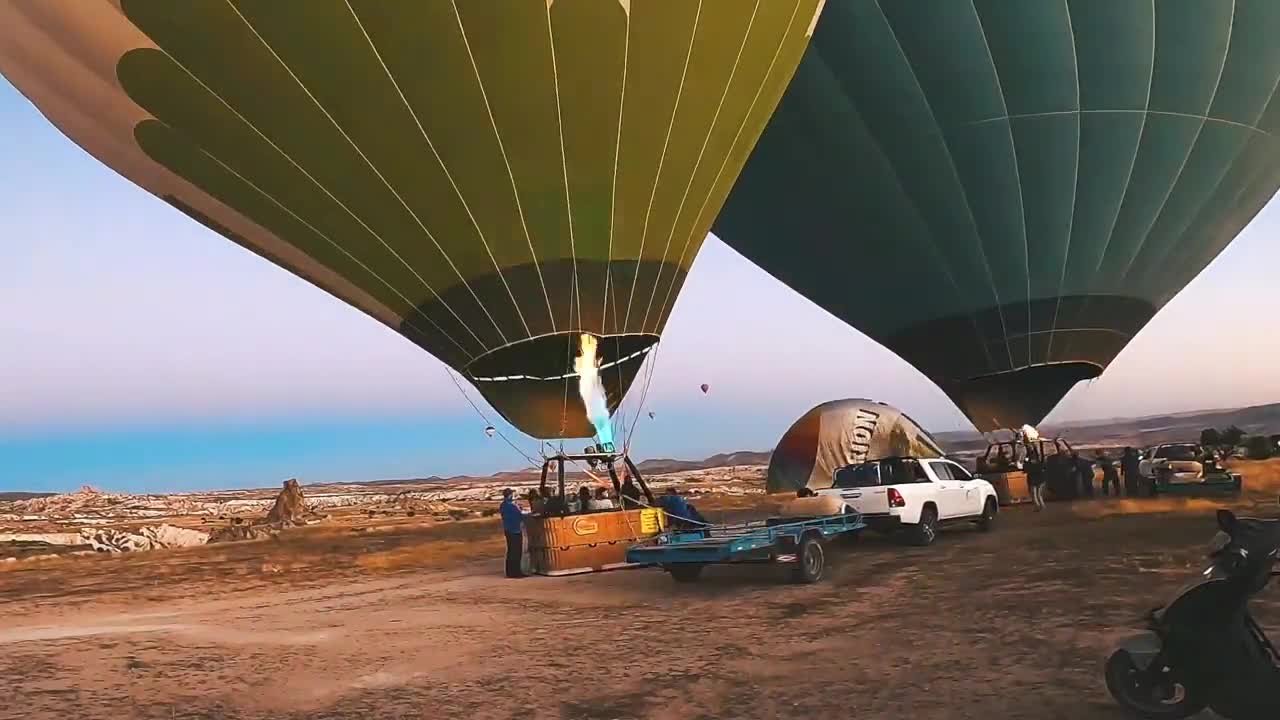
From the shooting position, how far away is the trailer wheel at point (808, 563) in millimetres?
11828

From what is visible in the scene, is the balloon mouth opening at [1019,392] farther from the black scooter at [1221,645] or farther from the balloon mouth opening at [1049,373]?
the black scooter at [1221,645]

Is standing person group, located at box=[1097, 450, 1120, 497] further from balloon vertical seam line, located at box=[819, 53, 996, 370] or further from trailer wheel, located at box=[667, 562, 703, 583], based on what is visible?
trailer wheel, located at box=[667, 562, 703, 583]

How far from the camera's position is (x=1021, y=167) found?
22438 mm

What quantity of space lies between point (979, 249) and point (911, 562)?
12.7 m

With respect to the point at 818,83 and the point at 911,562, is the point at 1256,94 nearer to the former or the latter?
the point at 818,83

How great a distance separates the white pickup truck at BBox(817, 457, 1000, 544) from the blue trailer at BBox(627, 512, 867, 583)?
2023 millimetres

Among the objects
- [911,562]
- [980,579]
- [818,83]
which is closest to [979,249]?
[818,83]

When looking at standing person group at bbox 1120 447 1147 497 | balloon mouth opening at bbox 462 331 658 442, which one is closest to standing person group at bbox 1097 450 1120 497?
standing person group at bbox 1120 447 1147 497

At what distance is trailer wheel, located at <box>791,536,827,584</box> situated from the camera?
11.8 meters

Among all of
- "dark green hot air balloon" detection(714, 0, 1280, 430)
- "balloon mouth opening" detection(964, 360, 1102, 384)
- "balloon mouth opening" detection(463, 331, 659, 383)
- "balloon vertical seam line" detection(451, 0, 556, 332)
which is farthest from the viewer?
"balloon mouth opening" detection(964, 360, 1102, 384)

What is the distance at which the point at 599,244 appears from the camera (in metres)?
14.1

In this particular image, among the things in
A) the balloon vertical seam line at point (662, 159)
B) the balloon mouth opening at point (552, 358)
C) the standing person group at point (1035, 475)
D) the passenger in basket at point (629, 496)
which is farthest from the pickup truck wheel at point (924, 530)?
the standing person group at point (1035, 475)

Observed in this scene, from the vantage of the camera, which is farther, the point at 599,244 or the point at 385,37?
the point at 599,244

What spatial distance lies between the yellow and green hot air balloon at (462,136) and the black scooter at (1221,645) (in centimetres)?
979
